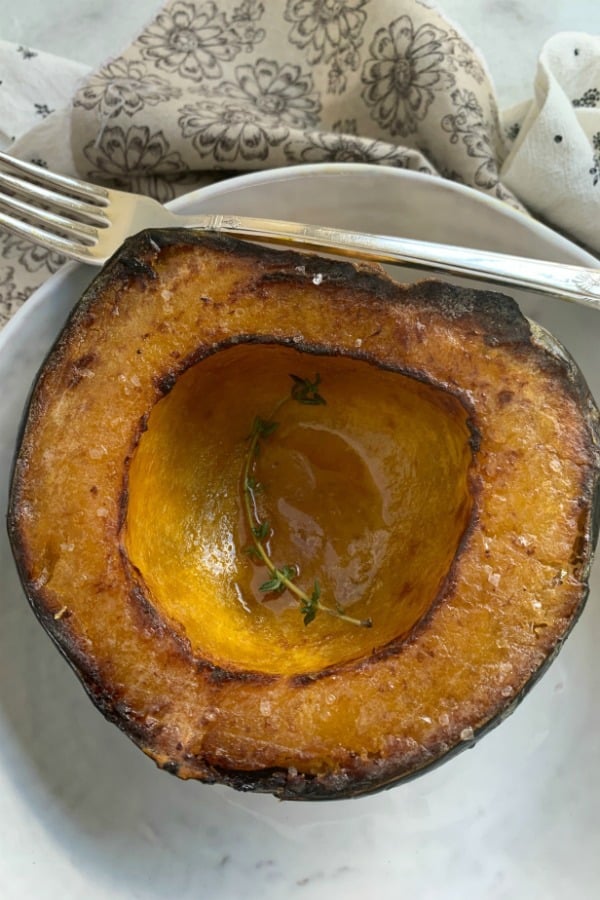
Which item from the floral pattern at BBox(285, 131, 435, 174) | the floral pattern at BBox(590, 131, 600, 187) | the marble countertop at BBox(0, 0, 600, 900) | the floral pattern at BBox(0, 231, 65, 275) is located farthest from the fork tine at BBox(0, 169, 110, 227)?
the floral pattern at BBox(590, 131, 600, 187)

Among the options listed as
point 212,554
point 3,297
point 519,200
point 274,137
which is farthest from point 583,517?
point 3,297

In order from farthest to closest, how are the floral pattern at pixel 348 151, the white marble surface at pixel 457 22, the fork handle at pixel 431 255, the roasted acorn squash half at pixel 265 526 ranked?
the white marble surface at pixel 457 22
the floral pattern at pixel 348 151
the fork handle at pixel 431 255
the roasted acorn squash half at pixel 265 526

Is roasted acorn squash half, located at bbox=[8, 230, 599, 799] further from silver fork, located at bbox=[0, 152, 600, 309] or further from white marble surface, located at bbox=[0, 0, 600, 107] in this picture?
white marble surface, located at bbox=[0, 0, 600, 107]

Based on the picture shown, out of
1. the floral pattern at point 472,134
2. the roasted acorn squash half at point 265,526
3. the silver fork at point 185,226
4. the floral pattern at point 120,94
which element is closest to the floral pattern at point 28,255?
the silver fork at point 185,226

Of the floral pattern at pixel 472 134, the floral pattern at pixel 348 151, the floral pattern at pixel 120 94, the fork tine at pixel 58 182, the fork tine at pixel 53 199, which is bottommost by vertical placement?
the fork tine at pixel 53 199

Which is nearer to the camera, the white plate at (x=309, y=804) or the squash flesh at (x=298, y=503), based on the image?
the squash flesh at (x=298, y=503)

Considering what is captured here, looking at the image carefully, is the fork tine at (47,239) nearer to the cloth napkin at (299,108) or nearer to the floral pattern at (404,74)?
the cloth napkin at (299,108)

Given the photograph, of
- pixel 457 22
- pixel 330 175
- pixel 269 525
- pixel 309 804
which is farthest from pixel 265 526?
pixel 457 22
